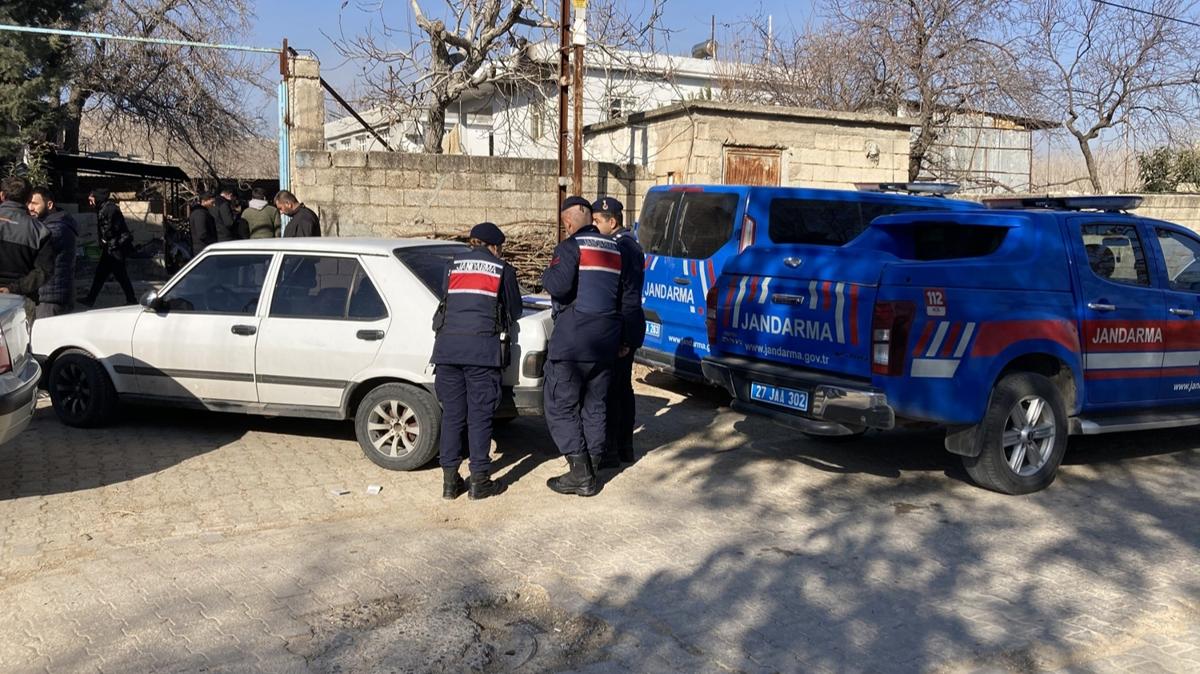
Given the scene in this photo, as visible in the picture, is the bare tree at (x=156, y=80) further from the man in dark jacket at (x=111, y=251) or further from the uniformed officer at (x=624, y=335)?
the uniformed officer at (x=624, y=335)

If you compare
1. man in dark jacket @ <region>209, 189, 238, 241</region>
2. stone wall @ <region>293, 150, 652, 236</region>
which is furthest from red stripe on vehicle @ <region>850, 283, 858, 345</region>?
man in dark jacket @ <region>209, 189, 238, 241</region>

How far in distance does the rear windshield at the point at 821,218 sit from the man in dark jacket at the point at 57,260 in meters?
5.89

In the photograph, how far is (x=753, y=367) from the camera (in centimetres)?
650

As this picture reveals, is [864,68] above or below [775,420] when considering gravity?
above

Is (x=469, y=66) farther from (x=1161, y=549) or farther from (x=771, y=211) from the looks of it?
(x=1161, y=549)

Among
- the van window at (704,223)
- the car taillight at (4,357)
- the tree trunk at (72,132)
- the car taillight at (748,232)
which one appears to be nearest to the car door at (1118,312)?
the car taillight at (748,232)

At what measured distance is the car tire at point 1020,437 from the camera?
236 inches

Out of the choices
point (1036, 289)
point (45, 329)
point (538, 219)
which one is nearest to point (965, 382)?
point (1036, 289)

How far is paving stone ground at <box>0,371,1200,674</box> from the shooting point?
397cm

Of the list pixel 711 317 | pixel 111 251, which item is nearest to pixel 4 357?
pixel 711 317

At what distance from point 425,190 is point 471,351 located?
22.3 ft

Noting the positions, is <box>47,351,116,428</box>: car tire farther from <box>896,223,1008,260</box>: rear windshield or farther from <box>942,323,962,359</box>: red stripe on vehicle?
<box>896,223,1008,260</box>: rear windshield

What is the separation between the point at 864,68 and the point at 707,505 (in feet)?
49.3

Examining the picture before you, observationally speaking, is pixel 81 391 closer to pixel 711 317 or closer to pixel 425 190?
pixel 711 317
